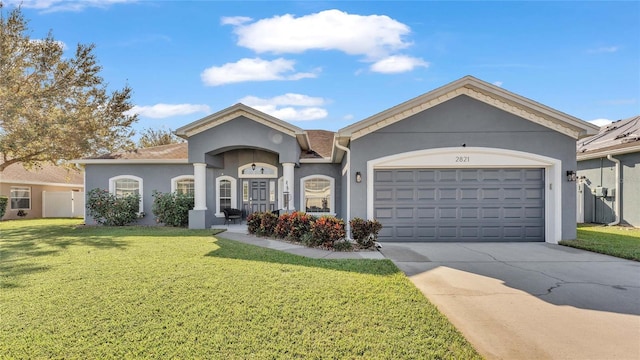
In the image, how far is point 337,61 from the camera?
44.3ft

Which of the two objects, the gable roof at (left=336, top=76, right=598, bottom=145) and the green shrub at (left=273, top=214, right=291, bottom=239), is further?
the green shrub at (left=273, top=214, right=291, bottom=239)

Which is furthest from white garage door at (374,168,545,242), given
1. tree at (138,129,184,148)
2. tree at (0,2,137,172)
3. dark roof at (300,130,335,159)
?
tree at (138,129,184,148)

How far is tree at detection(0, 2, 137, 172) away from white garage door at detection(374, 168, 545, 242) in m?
16.6

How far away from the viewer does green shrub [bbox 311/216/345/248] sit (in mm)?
8820

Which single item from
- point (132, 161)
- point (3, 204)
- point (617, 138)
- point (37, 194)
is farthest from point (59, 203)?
point (617, 138)

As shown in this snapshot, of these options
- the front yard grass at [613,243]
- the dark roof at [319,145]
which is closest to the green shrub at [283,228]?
the dark roof at [319,145]

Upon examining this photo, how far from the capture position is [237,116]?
12.8 meters

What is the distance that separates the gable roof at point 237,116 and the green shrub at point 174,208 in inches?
112

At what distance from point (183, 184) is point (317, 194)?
20.9ft

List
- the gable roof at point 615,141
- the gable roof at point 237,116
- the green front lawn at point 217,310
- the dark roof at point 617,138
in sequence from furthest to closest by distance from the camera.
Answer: the dark roof at point 617,138 < the gable roof at point 615,141 < the gable roof at point 237,116 < the green front lawn at point 217,310

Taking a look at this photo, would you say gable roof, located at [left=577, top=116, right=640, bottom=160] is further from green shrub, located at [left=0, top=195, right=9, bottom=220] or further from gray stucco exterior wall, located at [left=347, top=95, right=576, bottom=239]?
green shrub, located at [left=0, top=195, right=9, bottom=220]

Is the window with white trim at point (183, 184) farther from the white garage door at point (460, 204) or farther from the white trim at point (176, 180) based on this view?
the white garage door at point (460, 204)

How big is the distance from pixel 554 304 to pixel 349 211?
19.3 ft

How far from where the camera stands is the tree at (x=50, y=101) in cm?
1546
